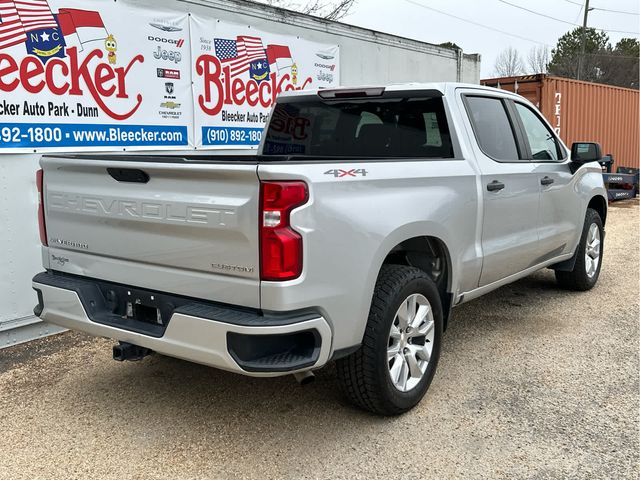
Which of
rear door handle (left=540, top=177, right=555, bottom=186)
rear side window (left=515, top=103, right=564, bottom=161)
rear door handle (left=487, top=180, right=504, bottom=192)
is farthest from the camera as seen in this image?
rear side window (left=515, top=103, right=564, bottom=161)

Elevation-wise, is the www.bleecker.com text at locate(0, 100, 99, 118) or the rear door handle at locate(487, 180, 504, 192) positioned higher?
the www.bleecker.com text at locate(0, 100, 99, 118)

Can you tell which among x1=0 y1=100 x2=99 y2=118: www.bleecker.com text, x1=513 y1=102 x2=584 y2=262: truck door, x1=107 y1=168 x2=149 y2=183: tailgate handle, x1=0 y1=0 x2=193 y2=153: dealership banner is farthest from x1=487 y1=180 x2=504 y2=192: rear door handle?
x1=0 y1=100 x2=99 y2=118: www.bleecker.com text

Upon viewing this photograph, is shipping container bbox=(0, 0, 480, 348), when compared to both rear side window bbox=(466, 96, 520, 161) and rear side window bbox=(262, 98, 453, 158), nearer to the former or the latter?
rear side window bbox=(262, 98, 453, 158)

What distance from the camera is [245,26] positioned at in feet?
A: 21.9

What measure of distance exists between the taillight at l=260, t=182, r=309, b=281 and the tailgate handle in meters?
0.73

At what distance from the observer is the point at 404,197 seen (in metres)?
3.43

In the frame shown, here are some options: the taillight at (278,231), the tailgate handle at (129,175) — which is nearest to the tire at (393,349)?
the taillight at (278,231)

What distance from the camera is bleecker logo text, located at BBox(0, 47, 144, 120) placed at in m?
4.82

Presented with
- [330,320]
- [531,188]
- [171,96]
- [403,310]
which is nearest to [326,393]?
[403,310]

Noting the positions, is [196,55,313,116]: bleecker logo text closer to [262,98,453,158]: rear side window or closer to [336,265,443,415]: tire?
[262,98,453,158]: rear side window

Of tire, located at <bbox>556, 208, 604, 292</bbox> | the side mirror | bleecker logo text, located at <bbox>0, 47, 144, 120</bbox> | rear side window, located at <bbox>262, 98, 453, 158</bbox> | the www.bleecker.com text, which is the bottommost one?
tire, located at <bbox>556, 208, 604, 292</bbox>

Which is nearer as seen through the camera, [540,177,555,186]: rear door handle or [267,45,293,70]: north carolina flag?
[540,177,555,186]: rear door handle

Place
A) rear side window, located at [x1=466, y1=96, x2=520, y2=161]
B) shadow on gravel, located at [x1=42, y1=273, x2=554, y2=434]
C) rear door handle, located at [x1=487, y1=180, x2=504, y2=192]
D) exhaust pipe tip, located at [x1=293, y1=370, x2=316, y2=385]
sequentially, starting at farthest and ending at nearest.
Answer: rear side window, located at [x1=466, y1=96, x2=520, y2=161], rear door handle, located at [x1=487, y1=180, x2=504, y2=192], shadow on gravel, located at [x1=42, y1=273, x2=554, y2=434], exhaust pipe tip, located at [x1=293, y1=370, x2=316, y2=385]

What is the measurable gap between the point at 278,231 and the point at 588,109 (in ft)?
51.5
